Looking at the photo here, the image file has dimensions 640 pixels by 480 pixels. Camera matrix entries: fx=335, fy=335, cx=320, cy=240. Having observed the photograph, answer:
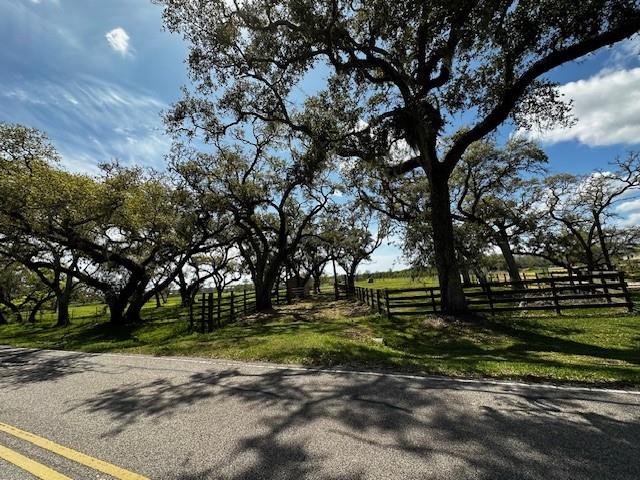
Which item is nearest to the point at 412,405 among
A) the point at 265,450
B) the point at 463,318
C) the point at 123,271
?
the point at 265,450

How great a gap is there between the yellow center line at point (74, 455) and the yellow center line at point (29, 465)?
0.71 ft

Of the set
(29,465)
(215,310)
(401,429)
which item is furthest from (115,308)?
(401,429)

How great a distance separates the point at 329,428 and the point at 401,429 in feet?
2.76

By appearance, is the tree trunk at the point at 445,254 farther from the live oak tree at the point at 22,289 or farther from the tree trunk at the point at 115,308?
the live oak tree at the point at 22,289

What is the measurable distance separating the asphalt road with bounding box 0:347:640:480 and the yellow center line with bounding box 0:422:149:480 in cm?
6

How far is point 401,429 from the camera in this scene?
153 inches

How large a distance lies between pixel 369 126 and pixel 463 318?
26.8ft

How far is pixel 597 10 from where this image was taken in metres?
7.92

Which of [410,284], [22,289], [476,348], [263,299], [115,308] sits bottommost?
[476,348]

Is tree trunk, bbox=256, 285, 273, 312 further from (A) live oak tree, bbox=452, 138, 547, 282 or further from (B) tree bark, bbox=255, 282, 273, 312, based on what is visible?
(A) live oak tree, bbox=452, 138, 547, 282

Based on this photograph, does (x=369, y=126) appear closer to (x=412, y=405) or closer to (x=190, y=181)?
(x=412, y=405)

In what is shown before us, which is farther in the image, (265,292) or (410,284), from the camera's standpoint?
(410,284)

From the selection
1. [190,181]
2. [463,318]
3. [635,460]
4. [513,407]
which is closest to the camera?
[635,460]

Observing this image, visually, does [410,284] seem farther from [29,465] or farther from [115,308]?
[29,465]
